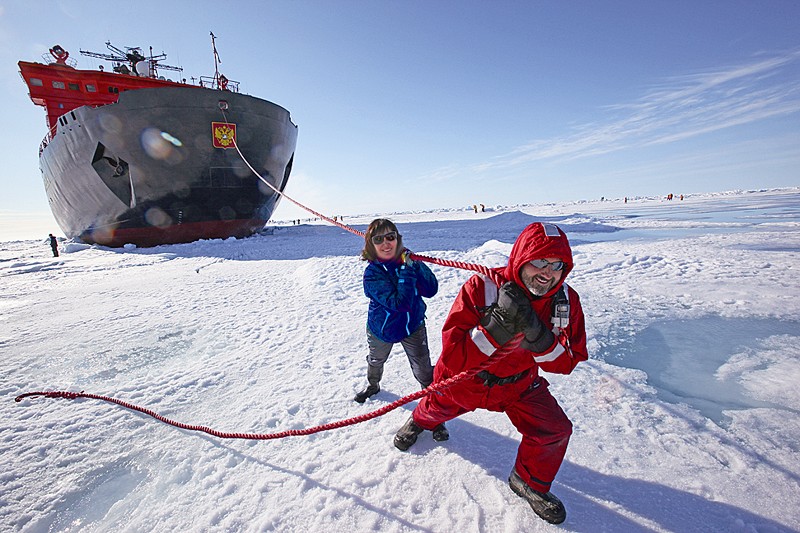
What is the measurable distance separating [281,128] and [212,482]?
14.0 m

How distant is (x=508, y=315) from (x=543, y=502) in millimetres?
893

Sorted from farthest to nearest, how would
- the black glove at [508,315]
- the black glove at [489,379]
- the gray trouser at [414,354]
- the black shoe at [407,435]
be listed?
the gray trouser at [414,354] → the black shoe at [407,435] → the black glove at [489,379] → the black glove at [508,315]

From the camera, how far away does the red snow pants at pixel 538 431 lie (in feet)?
4.99

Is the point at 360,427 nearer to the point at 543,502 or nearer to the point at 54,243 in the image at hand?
the point at 543,502

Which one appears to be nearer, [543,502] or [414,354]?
[543,502]

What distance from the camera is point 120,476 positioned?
186cm

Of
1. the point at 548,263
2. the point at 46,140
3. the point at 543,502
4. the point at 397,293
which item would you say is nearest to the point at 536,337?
the point at 548,263

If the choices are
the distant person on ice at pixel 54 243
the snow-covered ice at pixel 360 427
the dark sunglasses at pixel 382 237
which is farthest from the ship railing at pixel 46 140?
the dark sunglasses at pixel 382 237

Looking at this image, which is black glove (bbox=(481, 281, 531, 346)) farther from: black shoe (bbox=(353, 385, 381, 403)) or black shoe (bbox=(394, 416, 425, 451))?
black shoe (bbox=(353, 385, 381, 403))

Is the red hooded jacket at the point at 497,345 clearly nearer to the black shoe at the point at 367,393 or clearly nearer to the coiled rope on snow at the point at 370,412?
the coiled rope on snow at the point at 370,412

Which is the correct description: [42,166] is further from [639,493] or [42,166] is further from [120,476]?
[639,493]

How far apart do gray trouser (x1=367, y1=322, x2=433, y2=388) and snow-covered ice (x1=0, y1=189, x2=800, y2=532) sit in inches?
10.7

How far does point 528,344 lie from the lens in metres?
1.42

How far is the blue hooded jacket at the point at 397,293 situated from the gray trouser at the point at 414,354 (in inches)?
2.5
